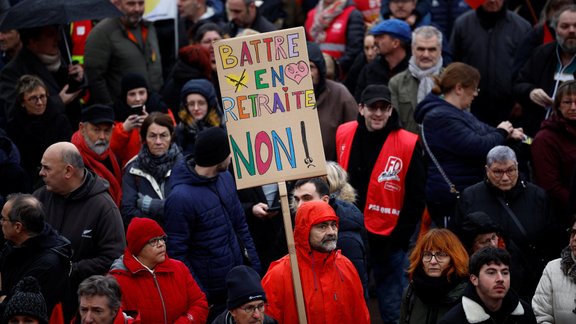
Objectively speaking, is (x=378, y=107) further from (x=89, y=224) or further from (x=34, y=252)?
(x=34, y=252)

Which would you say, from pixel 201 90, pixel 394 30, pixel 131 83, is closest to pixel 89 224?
pixel 201 90

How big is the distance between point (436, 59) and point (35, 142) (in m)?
3.82

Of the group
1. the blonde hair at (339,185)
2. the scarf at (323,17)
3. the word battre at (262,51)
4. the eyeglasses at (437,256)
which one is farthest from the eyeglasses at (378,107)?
the scarf at (323,17)

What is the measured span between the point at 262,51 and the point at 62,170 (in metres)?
1.78

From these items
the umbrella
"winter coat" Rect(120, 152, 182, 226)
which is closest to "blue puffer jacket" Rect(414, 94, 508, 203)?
"winter coat" Rect(120, 152, 182, 226)

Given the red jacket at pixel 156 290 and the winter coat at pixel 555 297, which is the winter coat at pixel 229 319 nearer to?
the red jacket at pixel 156 290

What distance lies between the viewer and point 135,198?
1032cm

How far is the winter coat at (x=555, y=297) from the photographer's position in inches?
353

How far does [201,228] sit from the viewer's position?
943cm

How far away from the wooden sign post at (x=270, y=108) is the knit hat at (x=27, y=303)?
1.65 metres

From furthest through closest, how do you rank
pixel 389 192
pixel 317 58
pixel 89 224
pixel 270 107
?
pixel 317 58 → pixel 389 192 → pixel 89 224 → pixel 270 107

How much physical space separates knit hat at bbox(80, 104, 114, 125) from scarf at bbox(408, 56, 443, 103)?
9.83 ft

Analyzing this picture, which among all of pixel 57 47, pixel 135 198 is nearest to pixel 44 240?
pixel 135 198

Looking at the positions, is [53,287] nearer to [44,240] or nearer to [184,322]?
[44,240]
